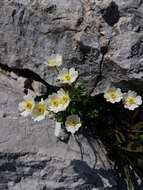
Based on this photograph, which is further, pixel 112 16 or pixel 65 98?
pixel 112 16

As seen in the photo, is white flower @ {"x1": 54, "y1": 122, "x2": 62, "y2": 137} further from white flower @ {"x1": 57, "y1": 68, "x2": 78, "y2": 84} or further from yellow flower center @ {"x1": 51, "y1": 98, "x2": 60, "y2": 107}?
white flower @ {"x1": 57, "y1": 68, "x2": 78, "y2": 84}

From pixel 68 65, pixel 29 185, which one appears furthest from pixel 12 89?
pixel 29 185

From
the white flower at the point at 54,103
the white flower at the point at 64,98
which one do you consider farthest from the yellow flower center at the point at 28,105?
the white flower at the point at 64,98

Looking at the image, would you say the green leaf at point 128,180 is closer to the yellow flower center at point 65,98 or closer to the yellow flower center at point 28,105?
the yellow flower center at point 65,98

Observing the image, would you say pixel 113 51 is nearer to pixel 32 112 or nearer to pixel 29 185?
pixel 32 112

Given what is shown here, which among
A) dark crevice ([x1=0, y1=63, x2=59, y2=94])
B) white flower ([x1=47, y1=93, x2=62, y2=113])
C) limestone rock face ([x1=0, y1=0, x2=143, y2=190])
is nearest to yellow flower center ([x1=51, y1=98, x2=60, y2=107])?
white flower ([x1=47, y1=93, x2=62, y2=113])

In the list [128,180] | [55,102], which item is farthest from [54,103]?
[128,180]

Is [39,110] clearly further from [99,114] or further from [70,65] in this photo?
[99,114]
